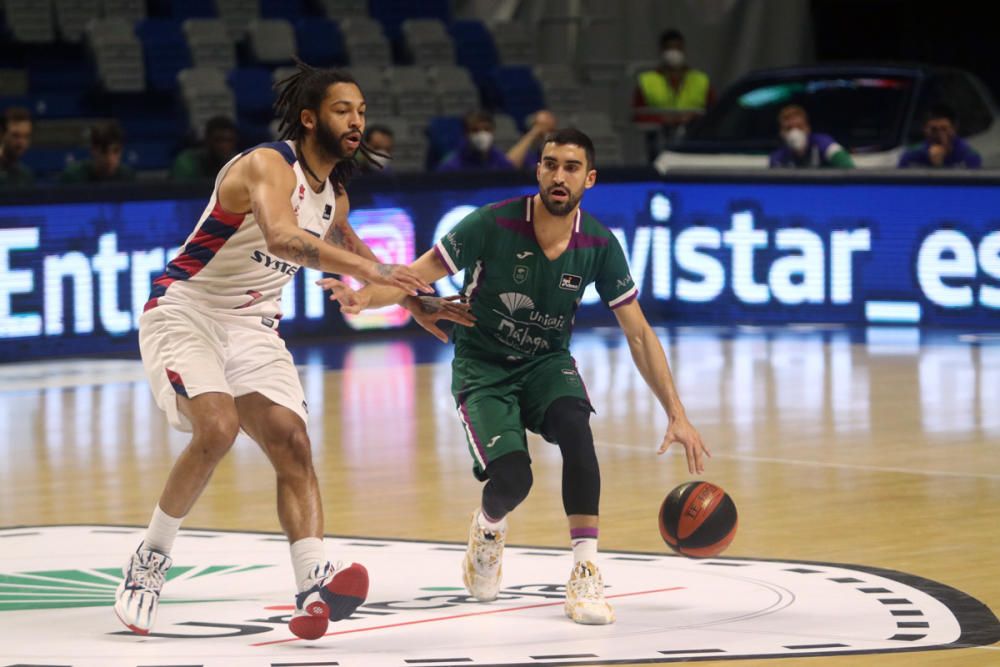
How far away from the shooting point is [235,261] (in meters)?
7.35

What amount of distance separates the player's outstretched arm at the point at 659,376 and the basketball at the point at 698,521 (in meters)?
0.13

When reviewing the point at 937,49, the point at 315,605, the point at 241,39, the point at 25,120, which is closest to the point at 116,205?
the point at 25,120

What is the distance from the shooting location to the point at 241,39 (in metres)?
22.3

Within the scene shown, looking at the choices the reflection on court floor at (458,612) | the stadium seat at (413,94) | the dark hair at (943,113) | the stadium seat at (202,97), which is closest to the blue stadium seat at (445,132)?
the stadium seat at (413,94)

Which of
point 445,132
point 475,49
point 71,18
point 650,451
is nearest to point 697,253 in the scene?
point 445,132

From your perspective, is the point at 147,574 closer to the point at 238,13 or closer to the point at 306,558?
the point at 306,558

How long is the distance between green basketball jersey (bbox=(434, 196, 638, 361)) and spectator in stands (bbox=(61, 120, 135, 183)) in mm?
8019

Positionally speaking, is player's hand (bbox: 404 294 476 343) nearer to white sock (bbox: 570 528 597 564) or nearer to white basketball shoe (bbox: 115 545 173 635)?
white sock (bbox: 570 528 597 564)

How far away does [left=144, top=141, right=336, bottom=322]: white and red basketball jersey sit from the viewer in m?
7.27

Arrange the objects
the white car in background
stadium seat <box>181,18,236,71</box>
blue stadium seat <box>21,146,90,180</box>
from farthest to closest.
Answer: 1. stadium seat <box>181,18,236,71</box>
2. blue stadium seat <box>21,146,90,180</box>
3. the white car in background

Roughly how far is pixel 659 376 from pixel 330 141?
1.48m

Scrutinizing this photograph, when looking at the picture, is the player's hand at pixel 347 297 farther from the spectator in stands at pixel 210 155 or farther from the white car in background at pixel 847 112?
the white car in background at pixel 847 112

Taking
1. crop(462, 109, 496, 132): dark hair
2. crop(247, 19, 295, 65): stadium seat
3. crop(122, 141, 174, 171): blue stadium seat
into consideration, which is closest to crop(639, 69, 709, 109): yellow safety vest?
crop(247, 19, 295, 65): stadium seat

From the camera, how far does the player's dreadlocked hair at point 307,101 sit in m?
7.25
